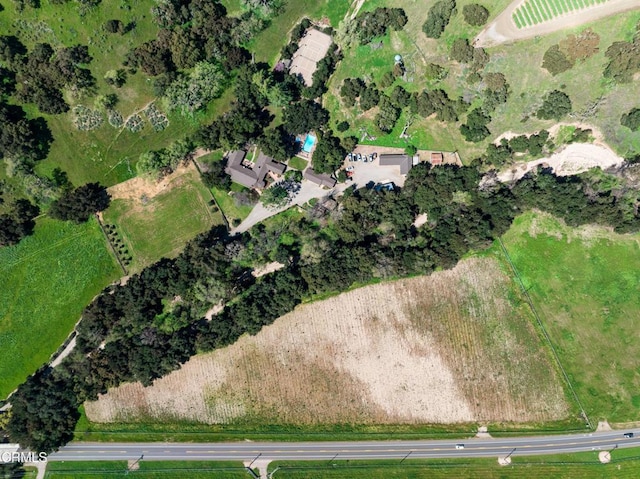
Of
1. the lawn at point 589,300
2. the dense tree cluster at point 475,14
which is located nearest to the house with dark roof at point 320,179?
the lawn at point 589,300

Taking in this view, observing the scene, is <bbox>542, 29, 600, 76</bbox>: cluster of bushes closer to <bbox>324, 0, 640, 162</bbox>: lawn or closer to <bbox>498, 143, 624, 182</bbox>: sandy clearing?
<bbox>324, 0, 640, 162</bbox>: lawn

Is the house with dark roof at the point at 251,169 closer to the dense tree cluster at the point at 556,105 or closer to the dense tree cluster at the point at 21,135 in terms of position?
the dense tree cluster at the point at 21,135

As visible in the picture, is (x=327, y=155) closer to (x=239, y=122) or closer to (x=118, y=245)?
(x=239, y=122)

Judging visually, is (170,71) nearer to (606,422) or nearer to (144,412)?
(144,412)

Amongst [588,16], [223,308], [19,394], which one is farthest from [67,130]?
[588,16]

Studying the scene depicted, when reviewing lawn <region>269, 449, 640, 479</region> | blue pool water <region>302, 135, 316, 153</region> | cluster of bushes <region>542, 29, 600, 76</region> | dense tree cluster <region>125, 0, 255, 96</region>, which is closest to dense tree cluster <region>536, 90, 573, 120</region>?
cluster of bushes <region>542, 29, 600, 76</region>
